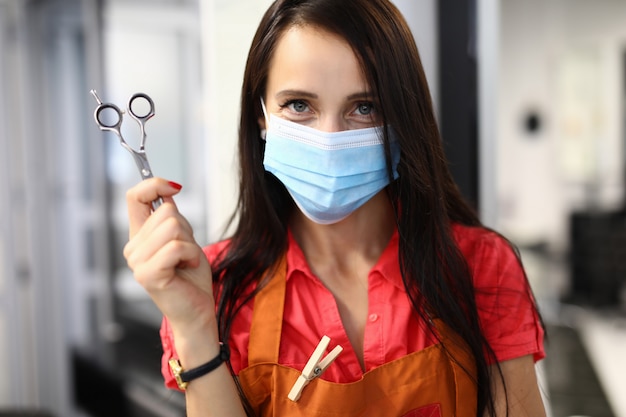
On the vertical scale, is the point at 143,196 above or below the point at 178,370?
above

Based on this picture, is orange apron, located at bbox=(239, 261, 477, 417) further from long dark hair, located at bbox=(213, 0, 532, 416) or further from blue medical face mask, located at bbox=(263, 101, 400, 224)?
blue medical face mask, located at bbox=(263, 101, 400, 224)

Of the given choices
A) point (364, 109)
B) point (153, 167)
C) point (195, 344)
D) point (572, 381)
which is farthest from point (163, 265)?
point (572, 381)

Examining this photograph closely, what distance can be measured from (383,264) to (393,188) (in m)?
0.14

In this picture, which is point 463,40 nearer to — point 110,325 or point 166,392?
point 166,392

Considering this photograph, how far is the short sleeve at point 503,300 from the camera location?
1041mm

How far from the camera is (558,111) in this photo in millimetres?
5609

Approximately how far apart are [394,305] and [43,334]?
323 cm

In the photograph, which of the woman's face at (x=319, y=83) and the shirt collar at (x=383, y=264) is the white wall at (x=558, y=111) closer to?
the shirt collar at (x=383, y=264)

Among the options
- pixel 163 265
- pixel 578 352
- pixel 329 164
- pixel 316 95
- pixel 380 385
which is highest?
pixel 316 95

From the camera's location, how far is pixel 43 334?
145 inches

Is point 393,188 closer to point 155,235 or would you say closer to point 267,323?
point 267,323

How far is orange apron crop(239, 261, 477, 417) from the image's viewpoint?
3.24ft

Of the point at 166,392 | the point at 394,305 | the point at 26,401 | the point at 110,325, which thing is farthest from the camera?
the point at 26,401

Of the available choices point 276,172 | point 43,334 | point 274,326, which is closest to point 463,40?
point 276,172
